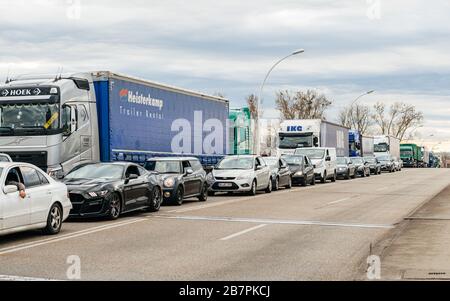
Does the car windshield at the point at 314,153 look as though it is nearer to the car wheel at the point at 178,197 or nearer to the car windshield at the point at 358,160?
the car windshield at the point at 358,160

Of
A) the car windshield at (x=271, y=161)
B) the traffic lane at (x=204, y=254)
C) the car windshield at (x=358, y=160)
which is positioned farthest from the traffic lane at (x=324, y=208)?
the car windshield at (x=358, y=160)

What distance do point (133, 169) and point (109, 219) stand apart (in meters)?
2.09

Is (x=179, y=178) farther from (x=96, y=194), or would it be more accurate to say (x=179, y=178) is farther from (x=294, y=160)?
(x=294, y=160)

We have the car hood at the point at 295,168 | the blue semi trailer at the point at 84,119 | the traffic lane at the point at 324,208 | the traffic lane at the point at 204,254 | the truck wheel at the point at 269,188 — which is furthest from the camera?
the car hood at the point at 295,168

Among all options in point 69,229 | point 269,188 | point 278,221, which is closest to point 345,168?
point 269,188

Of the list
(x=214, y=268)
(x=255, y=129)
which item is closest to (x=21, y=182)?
(x=214, y=268)

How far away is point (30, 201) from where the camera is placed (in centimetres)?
1254

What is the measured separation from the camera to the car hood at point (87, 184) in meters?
16.0

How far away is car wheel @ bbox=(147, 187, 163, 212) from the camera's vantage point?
60.2 ft

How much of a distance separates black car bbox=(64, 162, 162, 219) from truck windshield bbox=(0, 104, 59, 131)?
2613 millimetres

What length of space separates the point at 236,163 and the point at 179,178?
264 inches

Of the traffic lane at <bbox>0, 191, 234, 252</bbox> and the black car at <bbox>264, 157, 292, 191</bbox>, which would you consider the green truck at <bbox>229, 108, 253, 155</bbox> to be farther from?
the traffic lane at <bbox>0, 191, 234, 252</bbox>

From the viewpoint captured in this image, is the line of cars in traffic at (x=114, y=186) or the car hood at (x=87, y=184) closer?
the line of cars in traffic at (x=114, y=186)

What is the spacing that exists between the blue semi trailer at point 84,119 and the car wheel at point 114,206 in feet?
13.3
